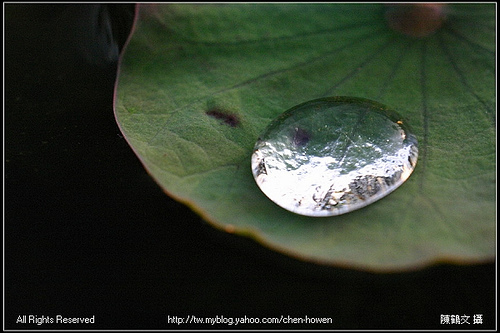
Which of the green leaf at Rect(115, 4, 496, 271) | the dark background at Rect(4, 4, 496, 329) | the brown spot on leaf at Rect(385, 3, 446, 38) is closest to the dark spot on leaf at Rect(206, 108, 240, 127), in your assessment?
the green leaf at Rect(115, 4, 496, 271)

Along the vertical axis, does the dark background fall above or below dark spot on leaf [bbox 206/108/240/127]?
below

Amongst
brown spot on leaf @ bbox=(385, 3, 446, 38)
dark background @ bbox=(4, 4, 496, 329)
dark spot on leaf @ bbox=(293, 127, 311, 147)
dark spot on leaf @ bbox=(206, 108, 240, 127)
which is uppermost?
brown spot on leaf @ bbox=(385, 3, 446, 38)

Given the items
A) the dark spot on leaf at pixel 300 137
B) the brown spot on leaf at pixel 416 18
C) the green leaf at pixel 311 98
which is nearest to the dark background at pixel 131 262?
the green leaf at pixel 311 98

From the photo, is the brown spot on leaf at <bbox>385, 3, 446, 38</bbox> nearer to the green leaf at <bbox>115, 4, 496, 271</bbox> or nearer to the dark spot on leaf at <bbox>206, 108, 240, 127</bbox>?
the green leaf at <bbox>115, 4, 496, 271</bbox>

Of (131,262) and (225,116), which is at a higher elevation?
(225,116)

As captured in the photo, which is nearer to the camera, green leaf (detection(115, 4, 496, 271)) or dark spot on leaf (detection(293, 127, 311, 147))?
green leaf (detection(115, 4, 496, 271))

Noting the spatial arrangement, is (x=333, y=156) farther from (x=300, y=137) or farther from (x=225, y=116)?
(x=225, y=116)

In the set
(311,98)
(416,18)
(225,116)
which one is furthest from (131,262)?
(416,18)
